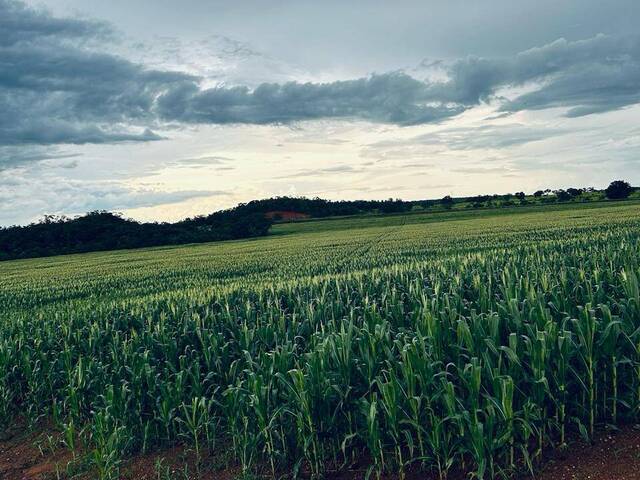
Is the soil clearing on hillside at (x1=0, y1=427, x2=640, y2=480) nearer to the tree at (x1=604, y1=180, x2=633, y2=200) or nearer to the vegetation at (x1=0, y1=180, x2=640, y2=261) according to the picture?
the vegetation at (x1=0, y1=180, x2=640, y2=261)

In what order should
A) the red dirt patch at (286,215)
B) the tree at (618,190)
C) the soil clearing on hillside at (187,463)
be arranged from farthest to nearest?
the red dirt patch at (286,215) → the tree at (618,190) → the soil clearing on hillside at (187,463)

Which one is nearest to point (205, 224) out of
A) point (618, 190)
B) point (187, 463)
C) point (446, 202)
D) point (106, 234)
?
point (106, 234)

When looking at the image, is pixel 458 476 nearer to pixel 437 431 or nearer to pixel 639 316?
pixel 437 431

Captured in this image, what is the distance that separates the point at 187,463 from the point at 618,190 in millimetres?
A: 127521

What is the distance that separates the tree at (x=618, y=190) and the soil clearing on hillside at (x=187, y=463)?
12226cm

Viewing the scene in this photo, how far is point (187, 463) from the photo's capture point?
6.84 metres

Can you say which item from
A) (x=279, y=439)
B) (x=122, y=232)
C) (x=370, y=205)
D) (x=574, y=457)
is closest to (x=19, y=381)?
(x=279, y=439)

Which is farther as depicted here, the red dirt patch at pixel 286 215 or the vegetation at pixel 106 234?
the red dirt patch at pixel 286 215

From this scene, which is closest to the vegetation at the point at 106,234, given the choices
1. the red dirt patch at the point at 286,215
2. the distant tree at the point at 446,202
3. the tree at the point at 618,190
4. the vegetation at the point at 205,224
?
the vegetation at the point at 205,224

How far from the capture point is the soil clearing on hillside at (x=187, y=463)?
210 inches

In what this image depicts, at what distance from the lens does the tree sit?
4461 inches

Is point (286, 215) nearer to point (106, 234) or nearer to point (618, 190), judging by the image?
point (106, 234)

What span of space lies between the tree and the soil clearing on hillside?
401 feet

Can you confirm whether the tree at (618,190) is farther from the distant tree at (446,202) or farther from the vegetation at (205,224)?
the distant tree at (446,202)
